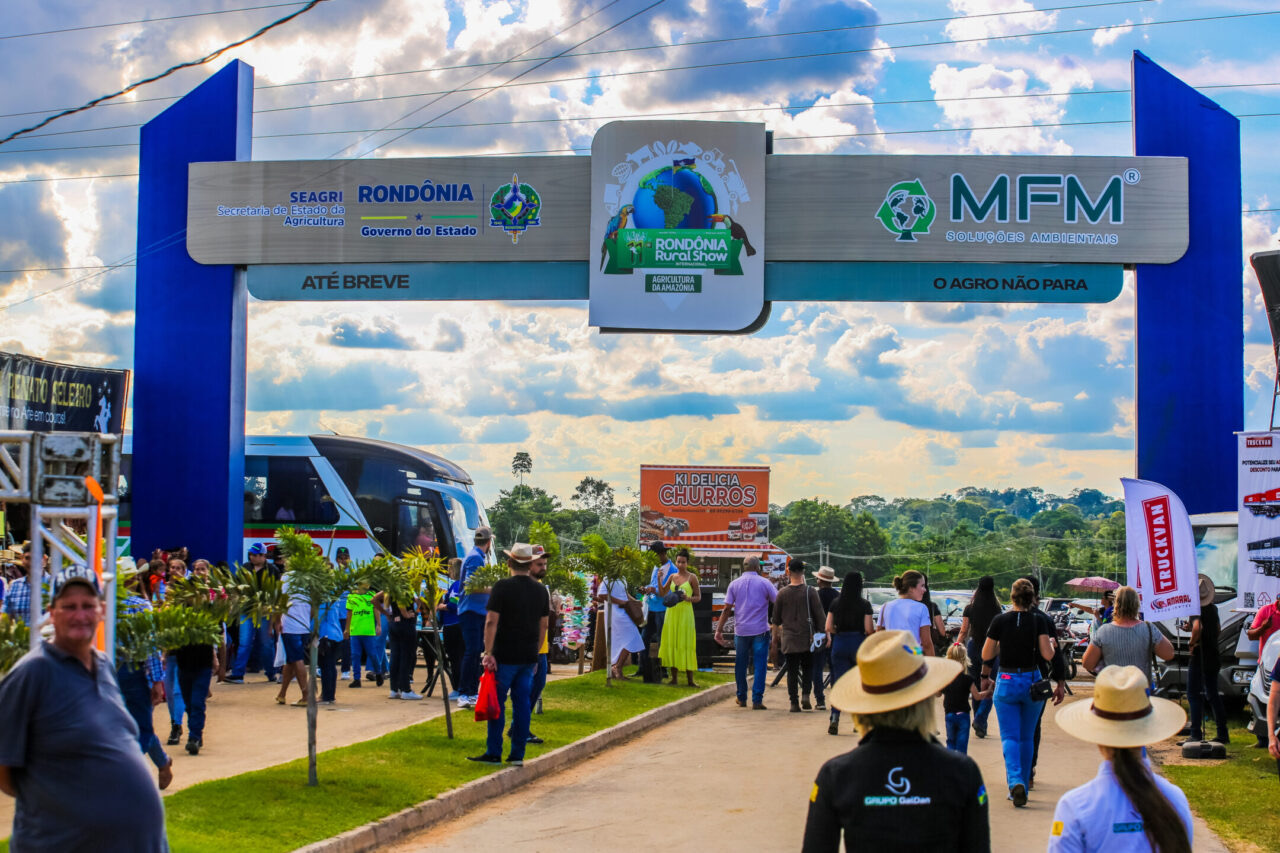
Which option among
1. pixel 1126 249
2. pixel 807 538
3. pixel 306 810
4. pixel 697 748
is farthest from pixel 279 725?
pixel 807 538

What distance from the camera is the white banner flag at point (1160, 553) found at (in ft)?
40.5

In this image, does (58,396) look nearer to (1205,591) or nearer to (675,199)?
(675,199)

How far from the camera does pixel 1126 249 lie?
18.1m

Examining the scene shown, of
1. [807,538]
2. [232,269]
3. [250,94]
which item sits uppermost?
[250,94]

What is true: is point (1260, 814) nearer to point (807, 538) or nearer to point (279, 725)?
point (279, 725)

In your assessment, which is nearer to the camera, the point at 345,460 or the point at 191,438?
the point at 191,438

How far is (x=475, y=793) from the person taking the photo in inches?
397

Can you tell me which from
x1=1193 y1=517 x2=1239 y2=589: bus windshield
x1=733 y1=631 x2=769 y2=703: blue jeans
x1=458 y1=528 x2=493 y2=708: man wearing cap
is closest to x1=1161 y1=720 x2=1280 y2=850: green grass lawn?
x1=1193 y1=517 x2=1239 y2=589: bus windshield

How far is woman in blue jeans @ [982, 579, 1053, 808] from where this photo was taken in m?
9.64

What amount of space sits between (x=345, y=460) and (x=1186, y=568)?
18.0m

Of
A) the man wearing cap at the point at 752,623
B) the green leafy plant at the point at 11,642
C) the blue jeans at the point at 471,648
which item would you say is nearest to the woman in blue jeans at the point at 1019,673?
the blue jeans at the point at 471,648

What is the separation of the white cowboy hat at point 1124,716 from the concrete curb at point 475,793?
5.06 metres

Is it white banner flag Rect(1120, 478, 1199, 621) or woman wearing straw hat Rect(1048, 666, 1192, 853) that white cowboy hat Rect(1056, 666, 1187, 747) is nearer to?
woman wearing straw hat Rect(1048, 666, 1192, 853)

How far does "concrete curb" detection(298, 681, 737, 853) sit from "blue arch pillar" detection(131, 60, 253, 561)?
25.0ft
